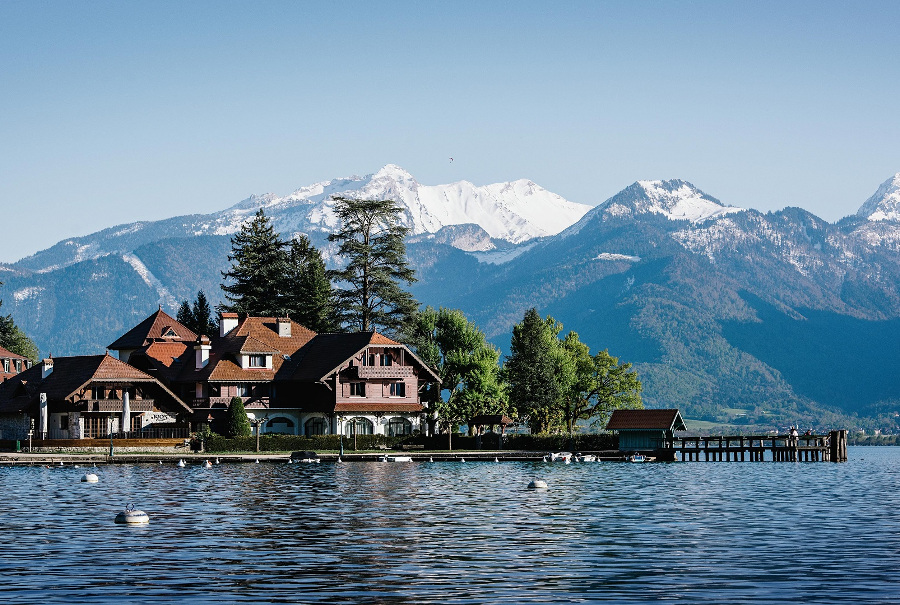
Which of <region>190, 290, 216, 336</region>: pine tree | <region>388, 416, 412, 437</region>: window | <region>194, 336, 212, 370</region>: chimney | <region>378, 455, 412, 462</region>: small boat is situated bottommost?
<region>378, 455, 412, 462</region>: small boat

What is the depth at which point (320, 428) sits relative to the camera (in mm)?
127062

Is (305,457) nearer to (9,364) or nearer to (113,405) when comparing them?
(113,405)

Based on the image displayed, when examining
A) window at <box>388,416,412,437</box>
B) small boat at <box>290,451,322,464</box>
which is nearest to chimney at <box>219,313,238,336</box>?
window at <box>388,416,412,437</box>

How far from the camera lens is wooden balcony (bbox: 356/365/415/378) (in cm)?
12462

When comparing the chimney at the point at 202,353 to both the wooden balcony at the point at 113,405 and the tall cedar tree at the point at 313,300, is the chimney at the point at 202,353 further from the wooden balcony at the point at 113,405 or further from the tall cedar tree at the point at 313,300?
the tall cedar tree at the point at 313,300

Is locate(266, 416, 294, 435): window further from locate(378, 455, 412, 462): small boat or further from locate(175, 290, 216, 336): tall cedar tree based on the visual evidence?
locate(175, 290, 216, 336): tall cedar tree

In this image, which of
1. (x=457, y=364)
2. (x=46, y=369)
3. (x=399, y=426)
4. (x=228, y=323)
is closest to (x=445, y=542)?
(x=399, y=426)

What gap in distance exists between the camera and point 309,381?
411ft

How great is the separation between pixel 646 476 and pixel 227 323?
64.2 m

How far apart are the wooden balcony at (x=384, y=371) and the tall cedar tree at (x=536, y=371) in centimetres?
1299

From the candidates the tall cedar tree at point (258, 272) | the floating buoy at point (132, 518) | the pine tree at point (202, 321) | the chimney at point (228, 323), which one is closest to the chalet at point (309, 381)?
the chimney at point (228, 323)

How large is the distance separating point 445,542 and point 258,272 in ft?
390

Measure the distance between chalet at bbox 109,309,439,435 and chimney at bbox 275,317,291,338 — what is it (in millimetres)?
1642

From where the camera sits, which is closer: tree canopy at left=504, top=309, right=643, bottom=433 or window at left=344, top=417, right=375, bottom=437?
window at left=344, top=417, right=375, bottom=437
